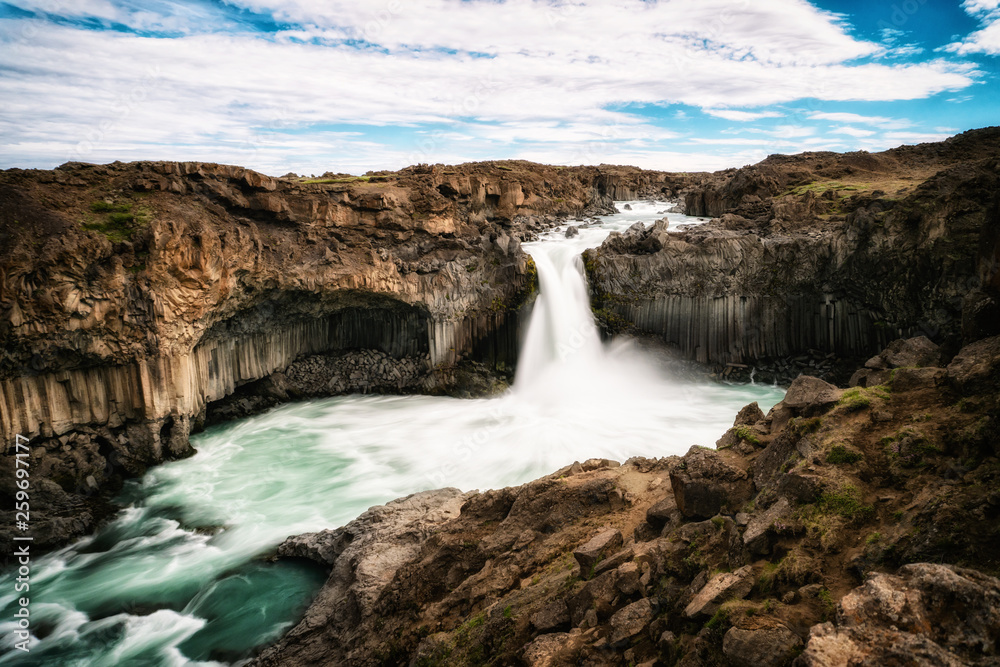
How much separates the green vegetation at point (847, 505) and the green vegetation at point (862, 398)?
1725mm

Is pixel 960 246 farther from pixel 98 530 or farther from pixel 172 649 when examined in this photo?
pixel 98 530

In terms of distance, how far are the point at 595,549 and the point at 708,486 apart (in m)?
1.58

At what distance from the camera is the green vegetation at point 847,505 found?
18.6 feet

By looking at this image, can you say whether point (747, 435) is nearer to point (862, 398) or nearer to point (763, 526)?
point (862, 398)

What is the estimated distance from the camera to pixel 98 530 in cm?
1447

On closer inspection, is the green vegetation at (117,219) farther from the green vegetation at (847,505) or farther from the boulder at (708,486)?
the green vegetation at (847,505)

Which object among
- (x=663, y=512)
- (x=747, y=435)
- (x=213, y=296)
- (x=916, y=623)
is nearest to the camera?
(x=916, y=623)

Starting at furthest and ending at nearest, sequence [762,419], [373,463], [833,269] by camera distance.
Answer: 1. [833,269]
2. [373,463]
3. [762,419]

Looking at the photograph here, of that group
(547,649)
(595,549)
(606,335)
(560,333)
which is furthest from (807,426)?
(606,335)

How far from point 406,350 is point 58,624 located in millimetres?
15115

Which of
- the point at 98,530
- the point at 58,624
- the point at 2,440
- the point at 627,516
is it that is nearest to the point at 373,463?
the point at 98,530

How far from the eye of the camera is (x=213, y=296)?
60.2 ft

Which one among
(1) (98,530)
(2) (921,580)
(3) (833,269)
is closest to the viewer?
(2) (921,580)

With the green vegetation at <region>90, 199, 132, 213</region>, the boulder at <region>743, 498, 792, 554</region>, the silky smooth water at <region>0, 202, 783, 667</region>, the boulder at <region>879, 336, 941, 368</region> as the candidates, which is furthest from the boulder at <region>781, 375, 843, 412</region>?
the green vegetation at <region>90, 199, 132, 213</region>
